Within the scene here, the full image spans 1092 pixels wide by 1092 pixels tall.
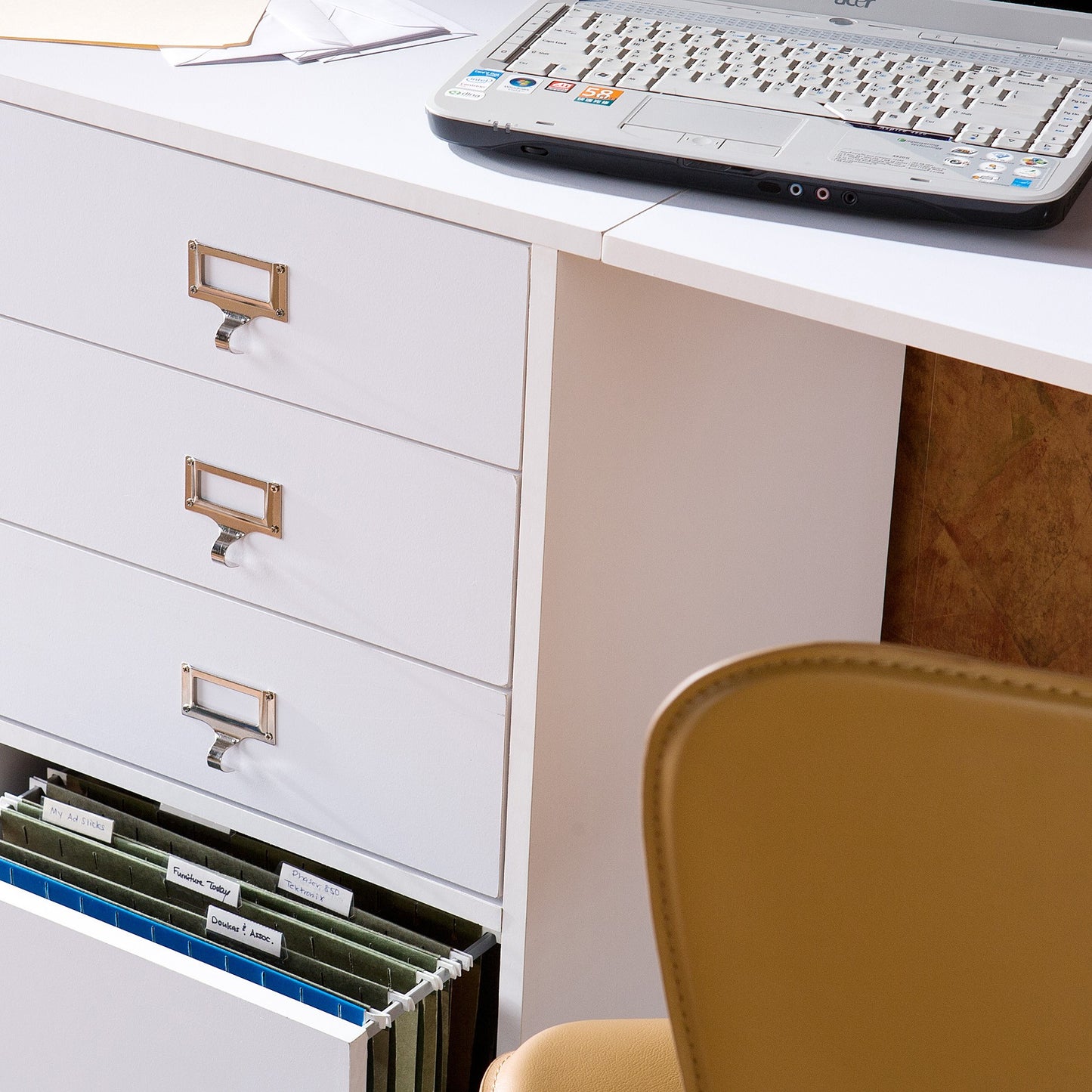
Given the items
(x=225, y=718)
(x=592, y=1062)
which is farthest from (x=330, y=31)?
(x=592, y=1062)

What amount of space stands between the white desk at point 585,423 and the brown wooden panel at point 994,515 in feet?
0.20

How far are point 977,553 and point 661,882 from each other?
841 millimetres

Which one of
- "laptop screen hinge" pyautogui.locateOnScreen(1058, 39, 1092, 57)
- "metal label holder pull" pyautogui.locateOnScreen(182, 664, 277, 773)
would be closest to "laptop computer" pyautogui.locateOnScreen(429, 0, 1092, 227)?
"laptop screen hinge" pyautogui.locateOnScreen(1058, 39, 1092, 57)

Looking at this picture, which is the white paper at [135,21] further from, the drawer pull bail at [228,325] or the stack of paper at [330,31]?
the drawer pull bail at [228,325]

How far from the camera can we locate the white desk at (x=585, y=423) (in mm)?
862

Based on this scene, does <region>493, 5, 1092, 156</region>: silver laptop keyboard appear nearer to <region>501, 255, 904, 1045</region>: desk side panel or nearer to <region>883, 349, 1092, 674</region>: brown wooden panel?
<region>501, 255, 904, 1045</region>: desk side panel

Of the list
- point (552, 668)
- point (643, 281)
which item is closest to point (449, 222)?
point (643, 281)

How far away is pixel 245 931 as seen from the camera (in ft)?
3.58

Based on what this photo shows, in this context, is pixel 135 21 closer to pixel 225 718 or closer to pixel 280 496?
pixel 280 496

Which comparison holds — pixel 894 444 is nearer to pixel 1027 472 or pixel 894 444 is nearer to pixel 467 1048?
pixel 1027 472

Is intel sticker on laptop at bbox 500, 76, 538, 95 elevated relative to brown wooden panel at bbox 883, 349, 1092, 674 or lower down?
elevated

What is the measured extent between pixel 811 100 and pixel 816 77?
32 mm

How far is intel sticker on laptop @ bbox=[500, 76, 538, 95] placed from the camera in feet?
2.97

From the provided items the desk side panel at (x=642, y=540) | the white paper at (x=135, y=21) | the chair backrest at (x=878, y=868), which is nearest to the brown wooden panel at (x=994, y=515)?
the desk side panel at (x=642, y=540)
